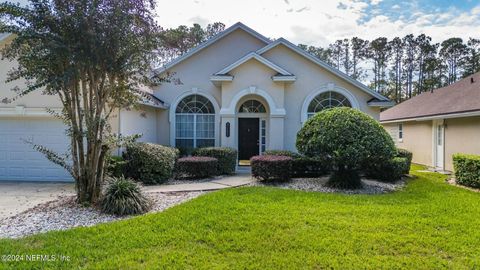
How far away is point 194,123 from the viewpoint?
48.8ft

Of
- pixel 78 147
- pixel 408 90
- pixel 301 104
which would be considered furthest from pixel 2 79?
pixel 408 90

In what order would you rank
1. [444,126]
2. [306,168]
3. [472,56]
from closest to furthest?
1. [306,168]
2. [444,126]
3. [472,56]

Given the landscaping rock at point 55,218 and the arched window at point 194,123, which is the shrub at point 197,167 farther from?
the landscaping rock at point 55,218

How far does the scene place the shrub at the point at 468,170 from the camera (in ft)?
35.3

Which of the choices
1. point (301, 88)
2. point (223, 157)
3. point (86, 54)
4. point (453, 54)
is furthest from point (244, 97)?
point (453, 54)

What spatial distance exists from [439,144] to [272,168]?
11.5m

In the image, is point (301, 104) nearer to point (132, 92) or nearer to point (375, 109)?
point (375, 109)

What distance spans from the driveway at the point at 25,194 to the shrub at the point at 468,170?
546 inches

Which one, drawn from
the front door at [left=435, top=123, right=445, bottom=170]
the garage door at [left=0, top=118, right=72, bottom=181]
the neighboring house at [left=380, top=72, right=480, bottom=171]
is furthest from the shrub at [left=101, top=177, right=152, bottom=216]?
the front door at [left=435, top=123, right=445, bottom=170]

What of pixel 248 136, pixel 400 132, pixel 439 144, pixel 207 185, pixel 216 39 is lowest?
pixel 207 185

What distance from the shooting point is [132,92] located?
8.10 m

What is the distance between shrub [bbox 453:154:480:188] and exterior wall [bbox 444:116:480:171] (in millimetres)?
2137

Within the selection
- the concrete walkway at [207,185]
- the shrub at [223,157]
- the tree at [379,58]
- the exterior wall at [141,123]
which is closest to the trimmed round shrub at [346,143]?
the concrete walkway at [207,185]

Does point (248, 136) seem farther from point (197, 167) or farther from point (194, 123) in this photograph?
point (197, 167)
